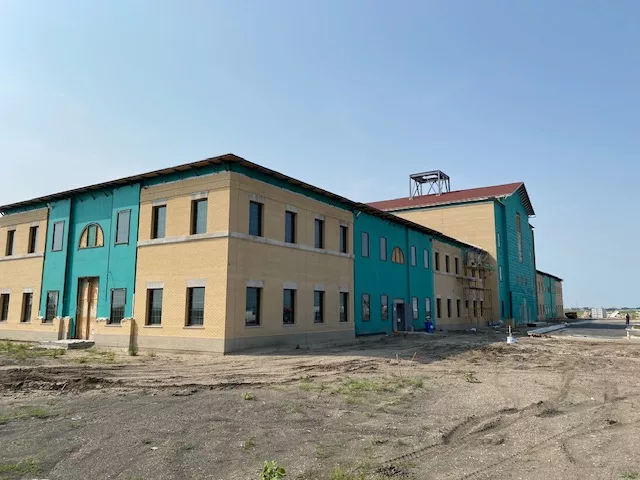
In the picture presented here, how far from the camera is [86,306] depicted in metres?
25.0

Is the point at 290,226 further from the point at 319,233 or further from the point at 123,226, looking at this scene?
the point at 123,226

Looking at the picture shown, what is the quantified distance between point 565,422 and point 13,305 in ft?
101

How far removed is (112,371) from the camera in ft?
48.9

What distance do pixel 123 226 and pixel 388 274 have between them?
1786 cm

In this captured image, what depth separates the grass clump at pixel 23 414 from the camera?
8.55 m

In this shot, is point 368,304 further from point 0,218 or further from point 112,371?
point 0,218

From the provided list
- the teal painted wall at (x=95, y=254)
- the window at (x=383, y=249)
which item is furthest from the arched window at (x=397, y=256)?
the teal painted wall at (x=95, y=254)

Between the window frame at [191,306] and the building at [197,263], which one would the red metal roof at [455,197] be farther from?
the window frame at [191,306]

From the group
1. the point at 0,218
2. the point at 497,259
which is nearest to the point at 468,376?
the point at 0,218

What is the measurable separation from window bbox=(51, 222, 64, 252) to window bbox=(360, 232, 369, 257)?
17.9 m

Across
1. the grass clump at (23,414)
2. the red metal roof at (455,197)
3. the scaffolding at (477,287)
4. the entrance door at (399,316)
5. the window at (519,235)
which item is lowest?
the grass clump at (23,414)

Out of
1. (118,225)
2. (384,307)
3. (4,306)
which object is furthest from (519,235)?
(4,306)

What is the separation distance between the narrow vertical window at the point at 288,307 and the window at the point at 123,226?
855 cm

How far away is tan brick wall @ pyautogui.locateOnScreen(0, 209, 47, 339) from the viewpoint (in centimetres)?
2745
